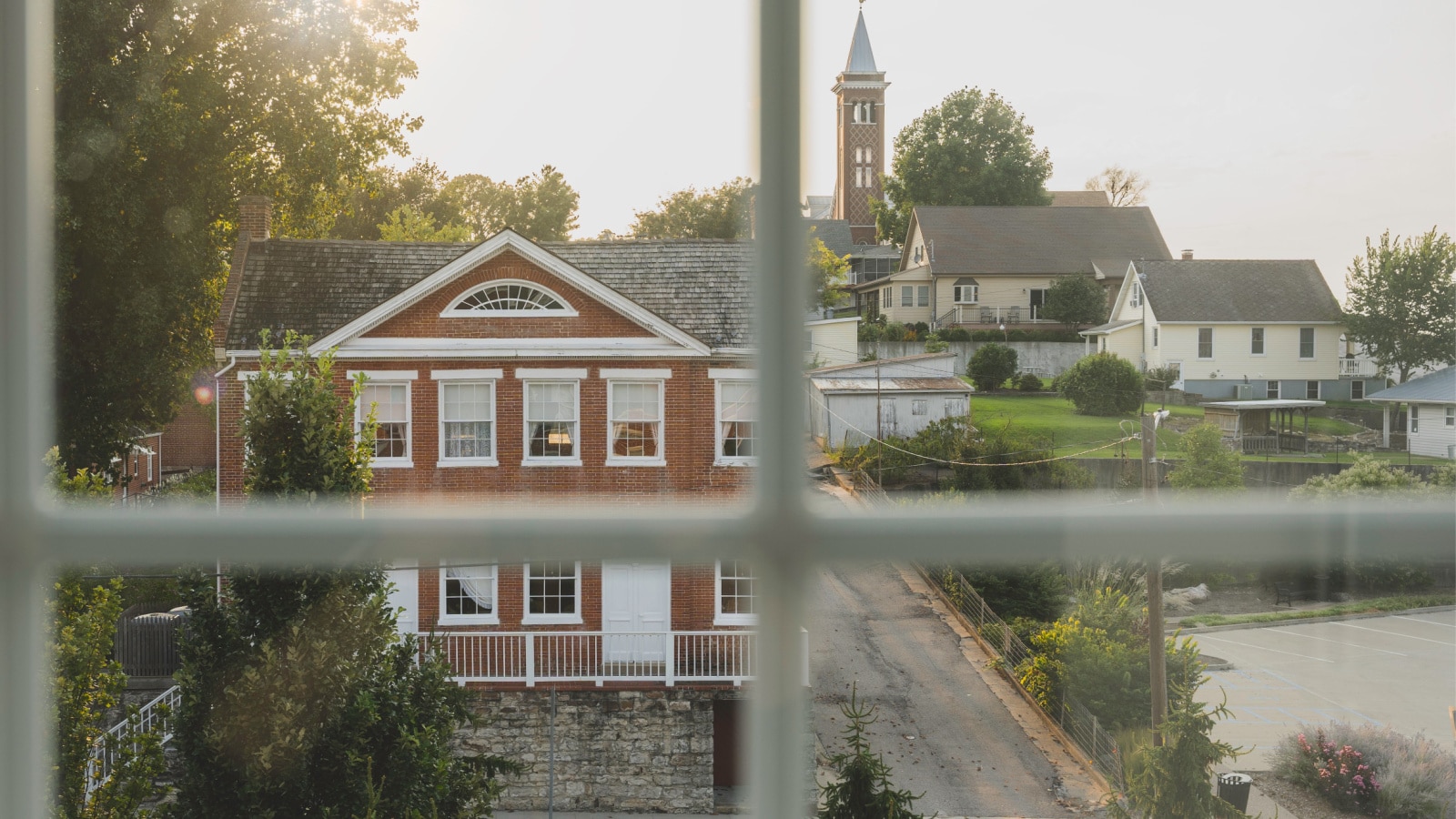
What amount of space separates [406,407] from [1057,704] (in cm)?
66

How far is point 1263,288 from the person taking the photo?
64 centimetres

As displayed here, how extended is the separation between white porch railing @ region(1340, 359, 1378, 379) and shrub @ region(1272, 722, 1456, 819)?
23 cm

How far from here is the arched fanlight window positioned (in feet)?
3.02

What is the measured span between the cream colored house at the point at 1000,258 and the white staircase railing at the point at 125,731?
731 mm

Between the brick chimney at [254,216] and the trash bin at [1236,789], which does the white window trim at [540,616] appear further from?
the brick chimney at [254,216]

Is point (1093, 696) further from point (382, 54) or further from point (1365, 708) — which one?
point (382, 54)

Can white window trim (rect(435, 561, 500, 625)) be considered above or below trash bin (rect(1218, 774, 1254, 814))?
above

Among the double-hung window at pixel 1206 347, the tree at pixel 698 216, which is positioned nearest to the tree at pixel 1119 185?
the double-hung window at pixel 1206 347

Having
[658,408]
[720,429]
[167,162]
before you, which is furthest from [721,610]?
[167,162]

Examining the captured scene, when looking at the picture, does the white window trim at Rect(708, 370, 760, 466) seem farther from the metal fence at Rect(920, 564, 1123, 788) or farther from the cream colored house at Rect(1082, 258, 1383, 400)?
the cream colored house at Rect(1082, 258, 1383, 400)

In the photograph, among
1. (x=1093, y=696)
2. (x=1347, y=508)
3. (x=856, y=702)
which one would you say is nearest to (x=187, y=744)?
(x=856, y=702)

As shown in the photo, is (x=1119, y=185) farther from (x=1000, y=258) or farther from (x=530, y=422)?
(x=530, y=422)

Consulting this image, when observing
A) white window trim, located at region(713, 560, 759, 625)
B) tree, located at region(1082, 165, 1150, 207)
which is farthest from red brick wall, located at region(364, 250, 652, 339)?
tree, located at region(1082, 165, 1150, 207)

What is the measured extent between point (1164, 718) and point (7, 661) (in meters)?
0.70
